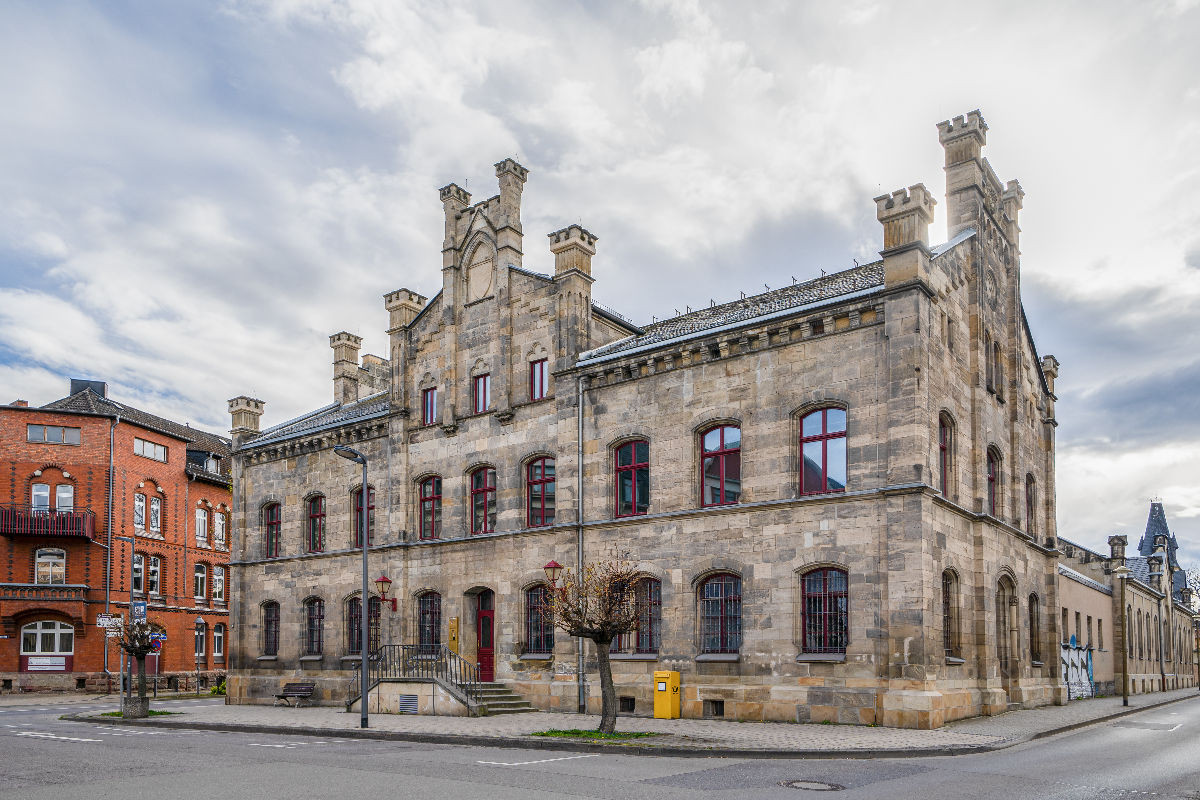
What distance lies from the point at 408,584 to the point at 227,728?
27.3 feet

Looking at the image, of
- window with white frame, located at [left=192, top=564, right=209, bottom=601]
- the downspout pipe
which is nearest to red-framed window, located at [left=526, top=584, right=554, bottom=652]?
the downspout pipe

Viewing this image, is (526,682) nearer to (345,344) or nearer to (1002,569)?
(1002,569)

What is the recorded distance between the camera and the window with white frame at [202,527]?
54500mm

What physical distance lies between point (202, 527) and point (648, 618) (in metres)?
37.0

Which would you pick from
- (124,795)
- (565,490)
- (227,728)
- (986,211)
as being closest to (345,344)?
(565,490)

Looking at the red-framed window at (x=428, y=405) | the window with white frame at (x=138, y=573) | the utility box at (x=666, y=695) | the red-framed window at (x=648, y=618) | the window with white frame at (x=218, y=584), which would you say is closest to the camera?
the utility box at (x=666, y=695)

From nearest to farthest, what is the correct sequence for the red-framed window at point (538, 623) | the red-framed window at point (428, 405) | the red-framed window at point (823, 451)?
1. the red-framed window at point (823, 451)
2. the red-framed window at point (538, 623)
3. the red-framed window at point (428, 405)

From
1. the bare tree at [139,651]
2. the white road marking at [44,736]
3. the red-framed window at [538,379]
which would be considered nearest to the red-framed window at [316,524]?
the bare tree at [139,651]

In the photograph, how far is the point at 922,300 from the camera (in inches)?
885

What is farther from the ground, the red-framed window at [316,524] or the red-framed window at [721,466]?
the red-framed window at [721,466]

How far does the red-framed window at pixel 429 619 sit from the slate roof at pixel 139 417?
2385 centimetres

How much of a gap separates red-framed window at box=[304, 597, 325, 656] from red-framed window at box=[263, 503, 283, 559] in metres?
2.87

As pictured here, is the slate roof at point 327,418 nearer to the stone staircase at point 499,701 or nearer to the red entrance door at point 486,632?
the red entrance door at point 486,632

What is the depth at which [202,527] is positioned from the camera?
54969 millimetres
